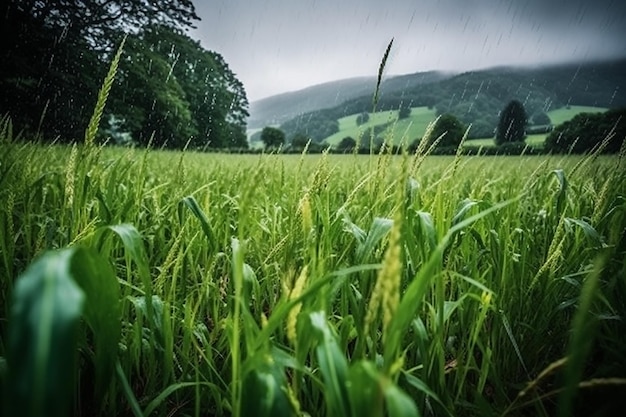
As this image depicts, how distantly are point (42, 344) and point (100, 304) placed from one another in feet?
1.12

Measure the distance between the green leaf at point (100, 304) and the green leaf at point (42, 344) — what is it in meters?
0.18

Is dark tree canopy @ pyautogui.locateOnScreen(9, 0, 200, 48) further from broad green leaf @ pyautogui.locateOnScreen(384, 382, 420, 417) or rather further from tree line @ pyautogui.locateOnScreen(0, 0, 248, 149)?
broad green leaf @ pyautogui.locateOnScreen(384, 382, 420, 417)

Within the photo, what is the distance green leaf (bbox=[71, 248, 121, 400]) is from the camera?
1.57ft

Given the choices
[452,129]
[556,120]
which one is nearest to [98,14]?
[452,129]

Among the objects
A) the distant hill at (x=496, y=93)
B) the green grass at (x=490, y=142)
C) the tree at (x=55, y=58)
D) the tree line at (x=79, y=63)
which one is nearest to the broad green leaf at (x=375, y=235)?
the green grass at (x=490, y=142)

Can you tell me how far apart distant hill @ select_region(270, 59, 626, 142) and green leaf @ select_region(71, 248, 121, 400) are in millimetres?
76243

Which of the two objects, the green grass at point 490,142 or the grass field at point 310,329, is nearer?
the grass field at point 310,329

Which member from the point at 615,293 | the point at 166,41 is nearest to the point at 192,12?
the point at 166,41

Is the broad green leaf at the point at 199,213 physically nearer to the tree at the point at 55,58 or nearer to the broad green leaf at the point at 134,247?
the broad green leaf at the point at 134,247

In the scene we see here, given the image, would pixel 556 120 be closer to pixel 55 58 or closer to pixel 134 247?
pixel 55 58

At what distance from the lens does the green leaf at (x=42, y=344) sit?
0.23 meters

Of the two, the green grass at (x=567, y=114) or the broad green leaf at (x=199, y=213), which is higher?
the green grass at (x=567, y=114)

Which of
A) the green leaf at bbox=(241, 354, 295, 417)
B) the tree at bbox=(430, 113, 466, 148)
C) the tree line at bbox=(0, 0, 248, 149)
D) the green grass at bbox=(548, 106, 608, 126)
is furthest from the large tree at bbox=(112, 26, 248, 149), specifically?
the green grass at bbox=(548, 106, 608, 126)

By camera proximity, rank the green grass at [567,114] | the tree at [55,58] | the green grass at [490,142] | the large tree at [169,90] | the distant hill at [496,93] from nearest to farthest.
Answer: the green grass at [490,142] → the tree at [55,58] → the large tree at [169,90] → the green grass at [567,114] → the distant hill at [496,93]
